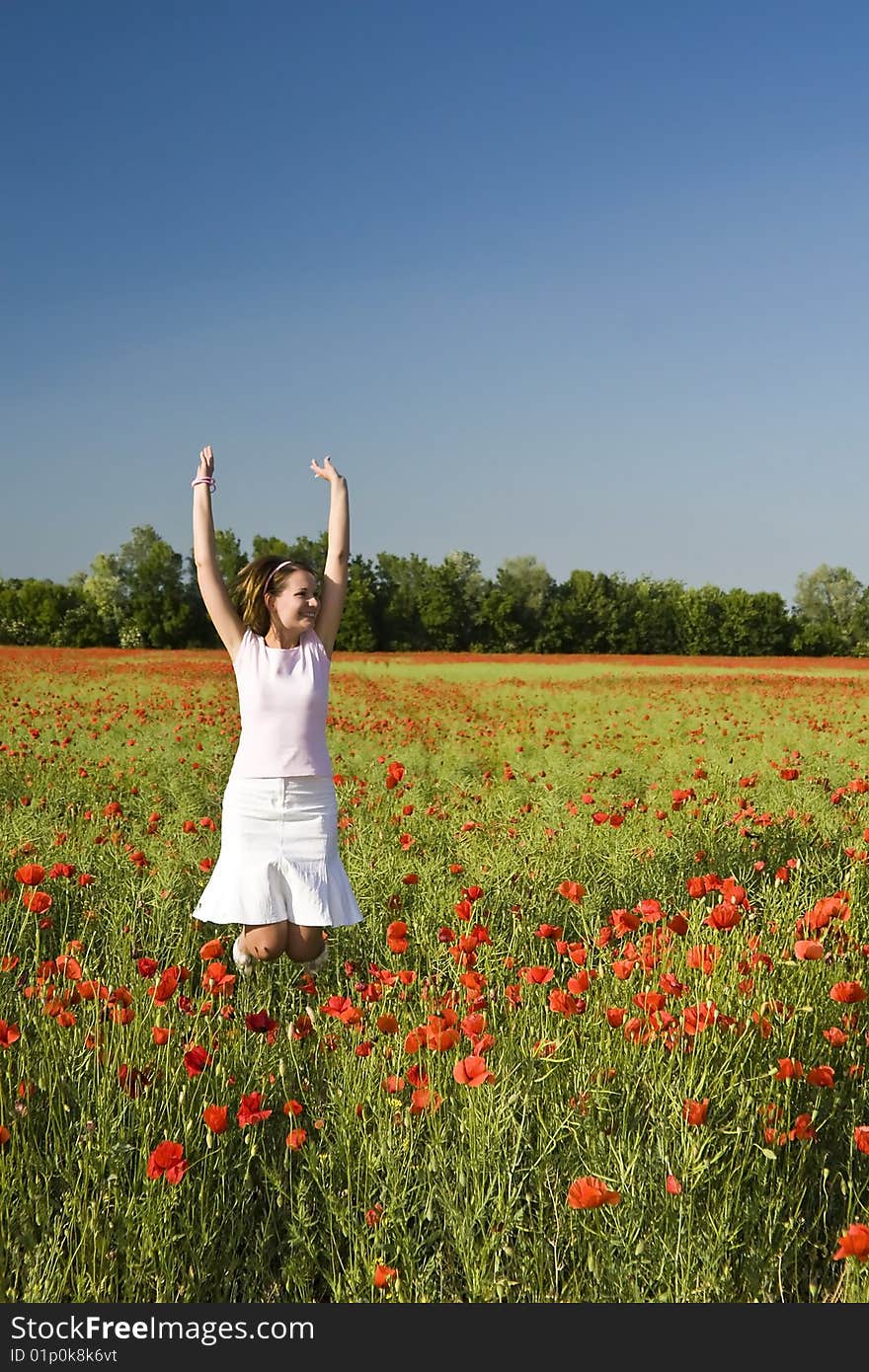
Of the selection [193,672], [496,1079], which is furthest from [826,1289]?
[193,672]

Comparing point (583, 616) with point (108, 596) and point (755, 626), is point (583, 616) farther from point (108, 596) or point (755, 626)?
point (108, 596)

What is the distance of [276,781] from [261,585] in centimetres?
81

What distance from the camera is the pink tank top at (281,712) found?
387 centimetres

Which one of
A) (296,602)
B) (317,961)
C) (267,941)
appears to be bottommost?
(317,961)

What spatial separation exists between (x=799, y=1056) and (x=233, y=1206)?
5.92ft

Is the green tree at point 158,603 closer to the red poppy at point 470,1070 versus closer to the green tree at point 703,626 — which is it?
the green tree at point 703,626

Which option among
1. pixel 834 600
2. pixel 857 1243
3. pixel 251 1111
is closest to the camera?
pixel 857 1243

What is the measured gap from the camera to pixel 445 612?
6488 cm

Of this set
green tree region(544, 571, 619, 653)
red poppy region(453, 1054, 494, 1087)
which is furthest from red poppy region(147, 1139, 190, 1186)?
green tree region(544, 571, 619, 653)

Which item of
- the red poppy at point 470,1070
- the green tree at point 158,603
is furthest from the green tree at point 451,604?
the red poppy at point 470,1070

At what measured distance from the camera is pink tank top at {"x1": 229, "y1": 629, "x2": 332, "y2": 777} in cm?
387

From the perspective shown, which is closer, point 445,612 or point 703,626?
point 445,612

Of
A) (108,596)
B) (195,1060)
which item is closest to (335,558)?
(195,1060)

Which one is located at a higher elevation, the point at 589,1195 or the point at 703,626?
the point at 703,626
